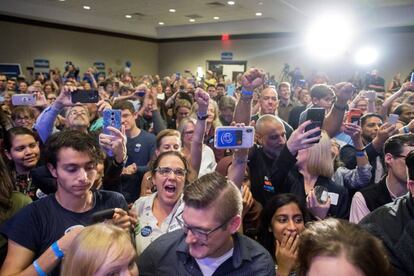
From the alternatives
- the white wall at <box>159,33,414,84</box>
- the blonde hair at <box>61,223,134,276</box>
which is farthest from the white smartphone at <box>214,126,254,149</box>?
the white wall at <box>159,33,414,84</box>

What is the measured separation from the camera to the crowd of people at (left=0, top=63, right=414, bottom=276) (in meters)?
1.21

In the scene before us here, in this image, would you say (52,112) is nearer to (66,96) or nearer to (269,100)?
(66,96)

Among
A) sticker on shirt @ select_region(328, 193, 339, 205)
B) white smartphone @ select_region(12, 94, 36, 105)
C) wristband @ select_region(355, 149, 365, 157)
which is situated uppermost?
white smartphone @ select_region(12, 94, 36, 105)

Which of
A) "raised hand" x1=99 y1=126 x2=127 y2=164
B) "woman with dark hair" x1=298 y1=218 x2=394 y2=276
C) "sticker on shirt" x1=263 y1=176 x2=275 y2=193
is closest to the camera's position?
"woman with dark hair" x1=298 y1=218 x2=394 y2=276

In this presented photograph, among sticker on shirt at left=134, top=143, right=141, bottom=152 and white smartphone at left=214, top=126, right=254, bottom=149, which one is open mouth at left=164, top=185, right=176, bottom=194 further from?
sticker on shirt at left=134, top=143, right=141, bottom=152

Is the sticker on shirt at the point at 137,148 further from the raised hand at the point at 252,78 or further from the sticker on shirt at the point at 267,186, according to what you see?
the sticker on shirt at the point at 267,186

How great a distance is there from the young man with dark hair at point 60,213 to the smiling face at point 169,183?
0.79ft

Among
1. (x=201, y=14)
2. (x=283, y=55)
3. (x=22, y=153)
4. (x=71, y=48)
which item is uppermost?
(x=201, y=14)

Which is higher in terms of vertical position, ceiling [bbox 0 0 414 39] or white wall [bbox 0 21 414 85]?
ceiling [bbox 0 0 414 39]

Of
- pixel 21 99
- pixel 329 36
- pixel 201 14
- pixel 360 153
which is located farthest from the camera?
pixel 201 14

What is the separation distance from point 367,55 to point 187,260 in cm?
1020

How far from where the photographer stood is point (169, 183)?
189 cm

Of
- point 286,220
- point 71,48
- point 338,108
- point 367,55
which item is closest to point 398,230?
point 286,220

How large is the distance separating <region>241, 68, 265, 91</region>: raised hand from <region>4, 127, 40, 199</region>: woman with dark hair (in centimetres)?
165
